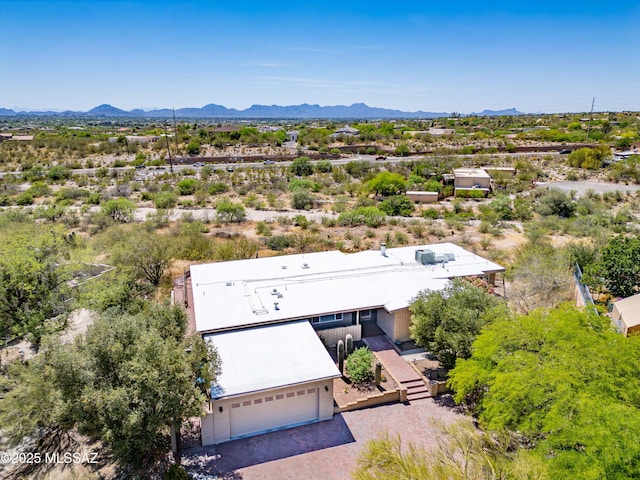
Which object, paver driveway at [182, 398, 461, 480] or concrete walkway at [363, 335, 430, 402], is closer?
paver driveway at [182, 398, 461, 480]

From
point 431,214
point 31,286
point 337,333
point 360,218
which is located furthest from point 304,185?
point 31,286

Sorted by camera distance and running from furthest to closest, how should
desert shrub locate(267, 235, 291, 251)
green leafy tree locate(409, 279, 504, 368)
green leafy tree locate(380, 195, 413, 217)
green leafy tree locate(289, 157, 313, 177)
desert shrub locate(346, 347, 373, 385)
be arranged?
green leafy tree locate(289, 157, 313, 177)
green leafy tree locate(380, 195, 413, 217)
desert shrub locate(267, 235, 291, 251)
desert shrub locate(346, 347, 373, 385)
green leafy tree locate(409, 279, 504, 368)

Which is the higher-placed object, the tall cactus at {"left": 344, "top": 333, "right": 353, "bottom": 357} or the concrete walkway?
the tall cactus at {"left": 344, "top": 333, "right": 353, "bottom": 357}

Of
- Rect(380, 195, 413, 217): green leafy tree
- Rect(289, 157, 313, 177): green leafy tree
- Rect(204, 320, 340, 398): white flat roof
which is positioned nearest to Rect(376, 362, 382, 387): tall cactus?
Rect(204, 320, 340, 398): white flat roof

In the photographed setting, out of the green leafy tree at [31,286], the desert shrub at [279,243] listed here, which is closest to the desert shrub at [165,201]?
the desert shrub at [279,243]

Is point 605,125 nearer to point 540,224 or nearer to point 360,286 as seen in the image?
point 540,224

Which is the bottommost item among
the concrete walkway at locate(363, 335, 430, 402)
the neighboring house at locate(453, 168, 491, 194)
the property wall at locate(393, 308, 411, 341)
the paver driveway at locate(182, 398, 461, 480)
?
the paver driveway at locate(182, 398, 461, 480)

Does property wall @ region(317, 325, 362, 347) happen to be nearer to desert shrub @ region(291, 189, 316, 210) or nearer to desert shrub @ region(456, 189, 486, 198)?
desert shrub @ region(291, 189, 316, 210)
